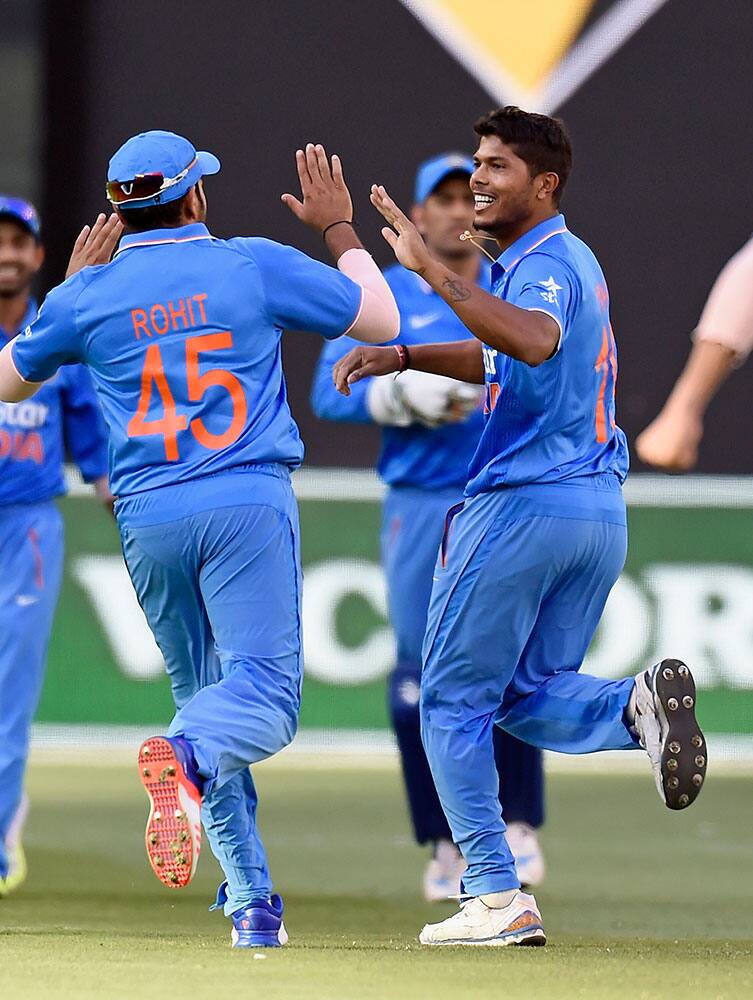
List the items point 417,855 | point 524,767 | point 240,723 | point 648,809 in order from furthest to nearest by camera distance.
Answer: point 648,809 → point 417,855 → point 524,767 → point 240,723

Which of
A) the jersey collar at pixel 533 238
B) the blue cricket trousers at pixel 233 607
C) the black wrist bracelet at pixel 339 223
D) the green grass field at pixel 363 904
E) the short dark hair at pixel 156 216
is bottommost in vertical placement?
the green grass field at pixel 363 904

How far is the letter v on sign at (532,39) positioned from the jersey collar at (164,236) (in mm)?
4518

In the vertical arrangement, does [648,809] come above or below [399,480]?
below

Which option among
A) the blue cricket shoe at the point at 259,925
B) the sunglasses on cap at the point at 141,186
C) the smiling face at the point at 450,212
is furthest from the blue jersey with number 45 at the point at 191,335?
the smiling face at the point at 450,212

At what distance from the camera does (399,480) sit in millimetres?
6492

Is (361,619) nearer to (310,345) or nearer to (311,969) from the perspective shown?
(310,345)

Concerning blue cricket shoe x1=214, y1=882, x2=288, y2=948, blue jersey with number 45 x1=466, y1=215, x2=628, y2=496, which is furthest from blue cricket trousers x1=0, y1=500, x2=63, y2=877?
blue jersey with number 45 x1=466, y1=215, x2=628, y2=496

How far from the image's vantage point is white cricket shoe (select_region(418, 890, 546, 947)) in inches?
185

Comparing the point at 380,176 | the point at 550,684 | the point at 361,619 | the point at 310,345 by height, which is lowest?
the point at 361,619

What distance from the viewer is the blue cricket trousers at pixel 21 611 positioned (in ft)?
20.8

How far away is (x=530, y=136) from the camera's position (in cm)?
487

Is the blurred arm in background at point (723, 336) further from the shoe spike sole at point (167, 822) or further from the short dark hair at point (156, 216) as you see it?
the short dark hair at point (156, 216)

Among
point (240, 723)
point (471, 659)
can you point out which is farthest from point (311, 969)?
point (471, 659)

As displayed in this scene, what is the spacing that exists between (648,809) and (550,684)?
3294mm
